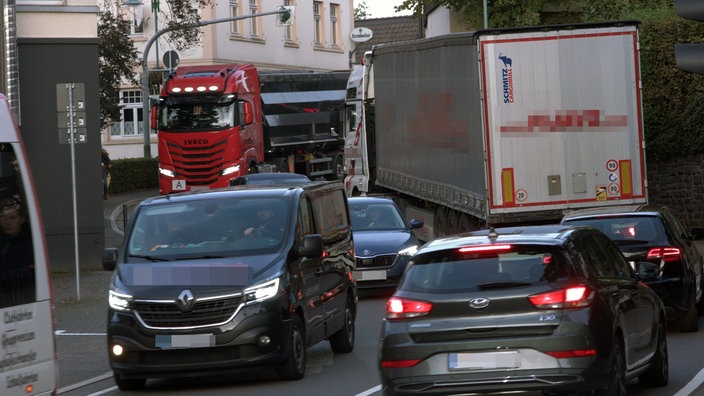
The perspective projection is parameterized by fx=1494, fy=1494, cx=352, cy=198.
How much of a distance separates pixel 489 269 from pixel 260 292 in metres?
3.62

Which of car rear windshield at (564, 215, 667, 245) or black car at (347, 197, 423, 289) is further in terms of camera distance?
black car at (347, 197, 423, 289)

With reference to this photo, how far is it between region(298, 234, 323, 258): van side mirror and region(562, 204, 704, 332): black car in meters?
3.92

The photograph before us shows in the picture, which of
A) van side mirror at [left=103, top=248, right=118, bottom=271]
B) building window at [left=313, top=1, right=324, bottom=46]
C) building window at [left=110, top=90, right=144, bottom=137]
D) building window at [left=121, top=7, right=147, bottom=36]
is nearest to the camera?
van side mirror at [left=103, top=248, right=118, bottom=271]

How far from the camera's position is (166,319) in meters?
13.4

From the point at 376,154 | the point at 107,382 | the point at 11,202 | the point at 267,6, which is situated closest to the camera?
the point at 11,202

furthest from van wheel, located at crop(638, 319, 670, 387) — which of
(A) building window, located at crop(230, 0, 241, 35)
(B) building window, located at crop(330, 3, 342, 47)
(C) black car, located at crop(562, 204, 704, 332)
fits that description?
(B) building window, located at crop(330, 3, 342, 47)

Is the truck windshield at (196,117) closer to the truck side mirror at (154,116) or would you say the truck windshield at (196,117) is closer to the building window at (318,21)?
the truck side mirror at (154,116)

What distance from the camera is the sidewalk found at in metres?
15.9

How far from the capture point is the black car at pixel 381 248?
22344 mm

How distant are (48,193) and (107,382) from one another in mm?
14073

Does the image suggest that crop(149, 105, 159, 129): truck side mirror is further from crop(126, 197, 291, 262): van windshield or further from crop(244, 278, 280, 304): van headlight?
crop(244, 278, 280, 304): van headlight

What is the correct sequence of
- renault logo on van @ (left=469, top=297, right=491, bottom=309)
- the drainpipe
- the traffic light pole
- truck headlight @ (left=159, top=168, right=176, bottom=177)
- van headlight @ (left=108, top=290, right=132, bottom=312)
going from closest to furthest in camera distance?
renault logo on van @ (left=469, top=297, right=491, bottom=309) → van headlight @ (left=108, top=290, right=132, bottom=312) → the drainpipe → truck headlight @ (left=159, top=168, right=176, bottom=177) → the traffic light pole

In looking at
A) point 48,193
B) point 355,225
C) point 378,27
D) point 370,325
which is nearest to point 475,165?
point 355,225

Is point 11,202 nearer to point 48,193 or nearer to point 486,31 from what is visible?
point 486,31
